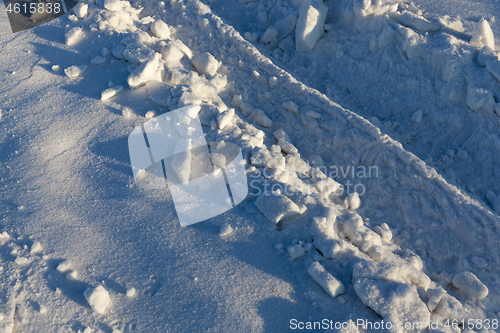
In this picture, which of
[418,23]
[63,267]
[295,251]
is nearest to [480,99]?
[418,23]

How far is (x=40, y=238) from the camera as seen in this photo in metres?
2.44

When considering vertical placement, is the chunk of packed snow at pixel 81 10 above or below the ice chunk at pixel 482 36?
below

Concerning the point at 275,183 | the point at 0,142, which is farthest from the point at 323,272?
the point at 0,142

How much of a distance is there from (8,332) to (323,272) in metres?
1.80

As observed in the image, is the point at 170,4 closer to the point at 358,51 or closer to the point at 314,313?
the point at 358,51

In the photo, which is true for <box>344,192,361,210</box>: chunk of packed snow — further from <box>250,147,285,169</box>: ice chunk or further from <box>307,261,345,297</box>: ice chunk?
<box>307,261,345,297</box>: ice chunk

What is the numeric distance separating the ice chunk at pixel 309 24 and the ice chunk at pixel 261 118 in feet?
4.37

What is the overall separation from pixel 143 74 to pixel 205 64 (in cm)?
72

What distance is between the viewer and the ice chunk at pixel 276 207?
8.18ft

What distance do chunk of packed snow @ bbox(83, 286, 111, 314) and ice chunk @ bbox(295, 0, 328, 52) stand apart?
347cm

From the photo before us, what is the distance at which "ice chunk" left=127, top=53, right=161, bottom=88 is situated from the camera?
3412 millimetres

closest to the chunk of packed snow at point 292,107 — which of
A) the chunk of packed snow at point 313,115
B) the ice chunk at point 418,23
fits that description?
the chunk of packed snow at point 313,115

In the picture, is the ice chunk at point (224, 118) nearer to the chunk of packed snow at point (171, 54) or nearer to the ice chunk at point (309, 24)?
the chunk of packed snow at point (171, 54)

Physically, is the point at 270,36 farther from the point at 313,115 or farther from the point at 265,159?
the point at 265,159
